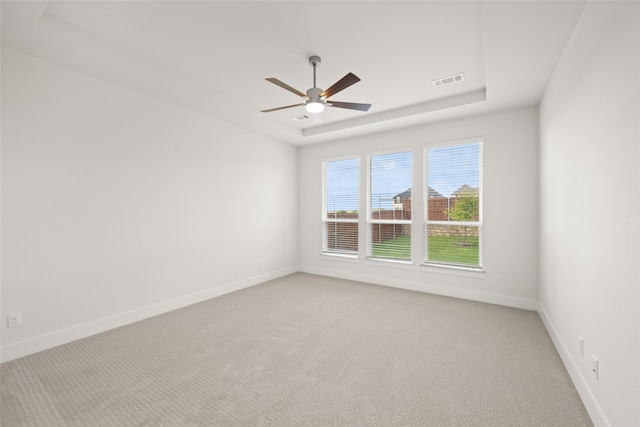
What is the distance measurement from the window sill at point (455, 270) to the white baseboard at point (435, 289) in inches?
9.1

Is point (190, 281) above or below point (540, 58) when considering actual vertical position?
below

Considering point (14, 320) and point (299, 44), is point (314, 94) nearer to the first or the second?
point (299, 44)

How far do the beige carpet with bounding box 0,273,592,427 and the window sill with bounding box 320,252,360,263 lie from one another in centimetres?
176

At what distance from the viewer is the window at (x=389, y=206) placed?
4.88m

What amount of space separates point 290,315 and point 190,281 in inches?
62.7

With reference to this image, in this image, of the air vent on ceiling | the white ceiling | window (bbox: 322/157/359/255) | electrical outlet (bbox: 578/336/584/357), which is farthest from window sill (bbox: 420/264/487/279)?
the air vent on ceiling

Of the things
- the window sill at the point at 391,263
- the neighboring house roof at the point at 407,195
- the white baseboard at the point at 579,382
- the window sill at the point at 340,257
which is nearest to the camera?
the white baseboard at the point at 579,382

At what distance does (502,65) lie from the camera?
275 centimetres

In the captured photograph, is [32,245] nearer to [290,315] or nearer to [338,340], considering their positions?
[290,315]

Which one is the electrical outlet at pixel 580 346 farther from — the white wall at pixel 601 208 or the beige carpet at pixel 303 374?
the beige carpet at pixel 303 374

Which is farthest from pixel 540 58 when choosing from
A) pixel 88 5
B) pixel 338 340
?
pixel 88 5

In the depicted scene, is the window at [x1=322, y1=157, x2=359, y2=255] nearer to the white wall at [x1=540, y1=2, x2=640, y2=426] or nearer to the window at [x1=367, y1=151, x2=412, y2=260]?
the window at [x1=367, y1=151, x2=412, y2=260]

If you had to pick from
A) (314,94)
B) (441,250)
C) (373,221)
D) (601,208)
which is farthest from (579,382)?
(373,221)

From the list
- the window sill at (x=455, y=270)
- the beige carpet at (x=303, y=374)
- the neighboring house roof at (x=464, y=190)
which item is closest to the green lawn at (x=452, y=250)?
the window sill at (x=455, y=270)
